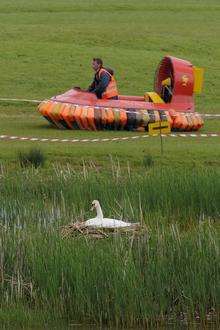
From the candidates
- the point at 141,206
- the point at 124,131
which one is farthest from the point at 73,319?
the point at 124,131

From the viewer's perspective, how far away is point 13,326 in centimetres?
1492

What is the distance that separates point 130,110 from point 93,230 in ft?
37.6

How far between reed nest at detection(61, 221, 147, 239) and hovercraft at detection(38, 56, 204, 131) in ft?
35.4

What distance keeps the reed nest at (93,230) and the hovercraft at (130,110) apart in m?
10.8

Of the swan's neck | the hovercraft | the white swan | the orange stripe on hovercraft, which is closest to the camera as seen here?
the white swan

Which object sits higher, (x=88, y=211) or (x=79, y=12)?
(x=79, y=12)

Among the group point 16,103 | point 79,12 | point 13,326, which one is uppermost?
point 79,12

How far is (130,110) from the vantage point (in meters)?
28.6

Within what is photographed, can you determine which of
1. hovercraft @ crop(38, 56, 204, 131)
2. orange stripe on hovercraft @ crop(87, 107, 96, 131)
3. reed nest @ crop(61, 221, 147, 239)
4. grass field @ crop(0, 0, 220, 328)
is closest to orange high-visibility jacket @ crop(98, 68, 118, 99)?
hovercraft @ crop(38, 56, 204, 131)

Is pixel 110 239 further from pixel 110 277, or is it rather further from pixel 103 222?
pixel 110 277

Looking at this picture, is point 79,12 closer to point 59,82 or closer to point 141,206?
point 59,82

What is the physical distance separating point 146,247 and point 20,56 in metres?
25.3

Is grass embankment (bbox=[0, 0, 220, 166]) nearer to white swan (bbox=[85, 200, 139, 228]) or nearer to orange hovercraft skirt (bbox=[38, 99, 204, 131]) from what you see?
orange hovercraft skirt (bbox=[38, 99, 204, 131])

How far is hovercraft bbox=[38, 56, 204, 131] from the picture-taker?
93.0 feet
